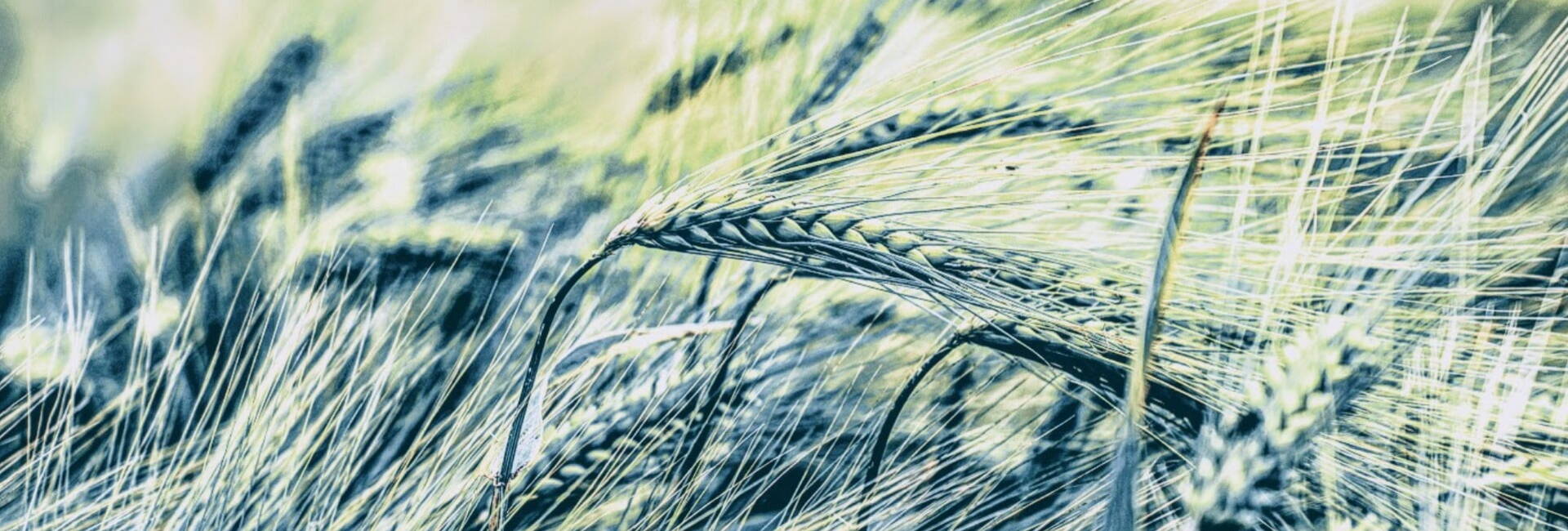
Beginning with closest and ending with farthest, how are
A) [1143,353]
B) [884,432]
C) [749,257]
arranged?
[1143,353]
[749,257]
[884,432]

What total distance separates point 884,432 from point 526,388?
38 centimetres

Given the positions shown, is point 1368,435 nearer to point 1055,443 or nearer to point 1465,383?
point 1465,383

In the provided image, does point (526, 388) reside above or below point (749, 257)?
below

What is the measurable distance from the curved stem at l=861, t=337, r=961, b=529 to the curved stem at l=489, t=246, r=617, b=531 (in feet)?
1.14

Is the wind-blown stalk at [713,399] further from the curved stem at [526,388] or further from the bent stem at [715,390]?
the curved stem at [526,388]

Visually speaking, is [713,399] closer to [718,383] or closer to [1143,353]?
[718,383]

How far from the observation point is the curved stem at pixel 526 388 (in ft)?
3.01

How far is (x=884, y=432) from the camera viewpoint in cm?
104

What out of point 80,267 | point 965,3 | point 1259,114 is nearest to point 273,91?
point 80,267

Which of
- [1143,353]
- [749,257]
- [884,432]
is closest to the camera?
[1143,353]

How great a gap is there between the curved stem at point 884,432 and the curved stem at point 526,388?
348mm

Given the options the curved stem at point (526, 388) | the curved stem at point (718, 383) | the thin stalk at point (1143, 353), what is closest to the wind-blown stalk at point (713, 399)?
the curved stem at point (718, 383)

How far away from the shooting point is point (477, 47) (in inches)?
36.1

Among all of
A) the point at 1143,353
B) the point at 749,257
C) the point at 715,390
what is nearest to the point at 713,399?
the point at 715,390
